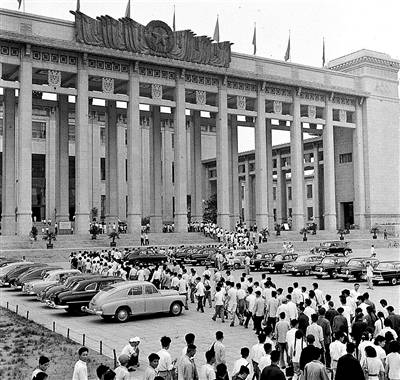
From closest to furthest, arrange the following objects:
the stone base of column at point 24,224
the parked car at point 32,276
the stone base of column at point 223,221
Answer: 1. the parked car at point 32,276
2. the stone base of column at point 24,224
3. the stone base of column at point 223,221

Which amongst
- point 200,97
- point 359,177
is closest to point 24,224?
point 200,97

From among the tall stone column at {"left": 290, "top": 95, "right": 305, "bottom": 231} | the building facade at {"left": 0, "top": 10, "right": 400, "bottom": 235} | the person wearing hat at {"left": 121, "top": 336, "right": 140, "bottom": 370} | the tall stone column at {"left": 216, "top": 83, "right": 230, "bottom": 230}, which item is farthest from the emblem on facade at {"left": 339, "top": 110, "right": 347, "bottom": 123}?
the person wearing hat at {"left": 121, "top": 336, "right": 140, "bottom": 370}

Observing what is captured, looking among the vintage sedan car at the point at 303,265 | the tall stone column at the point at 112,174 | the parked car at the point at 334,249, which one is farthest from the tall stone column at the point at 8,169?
the vintage sedan car at the point at 303,265

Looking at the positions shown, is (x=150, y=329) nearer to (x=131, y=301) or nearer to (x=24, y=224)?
(x=131, y=301)

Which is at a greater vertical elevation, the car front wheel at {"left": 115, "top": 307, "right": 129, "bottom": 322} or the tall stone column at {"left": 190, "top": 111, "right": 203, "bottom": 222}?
the tall stone column at {"left": 190, "top": 111, "right": 203, "bottom": 222}

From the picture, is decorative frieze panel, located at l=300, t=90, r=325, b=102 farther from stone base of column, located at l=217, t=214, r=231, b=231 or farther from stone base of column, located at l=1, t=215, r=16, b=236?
stone base of column, located at l=1, t=215, r=16, b=236

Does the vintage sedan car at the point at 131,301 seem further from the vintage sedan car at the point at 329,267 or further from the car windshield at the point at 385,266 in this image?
the vintage sedan car at the point at 329,267

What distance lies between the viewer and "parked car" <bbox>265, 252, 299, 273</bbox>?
112ft

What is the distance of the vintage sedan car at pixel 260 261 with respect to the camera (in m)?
34.9

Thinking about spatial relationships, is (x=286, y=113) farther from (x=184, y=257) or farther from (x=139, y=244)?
(x=184, y=257)

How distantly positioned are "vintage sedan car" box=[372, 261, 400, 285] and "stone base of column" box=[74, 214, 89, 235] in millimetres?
29481

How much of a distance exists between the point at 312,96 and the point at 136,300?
5198cm

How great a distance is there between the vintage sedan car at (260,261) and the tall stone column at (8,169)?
25.1m

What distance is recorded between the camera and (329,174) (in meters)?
66.8
